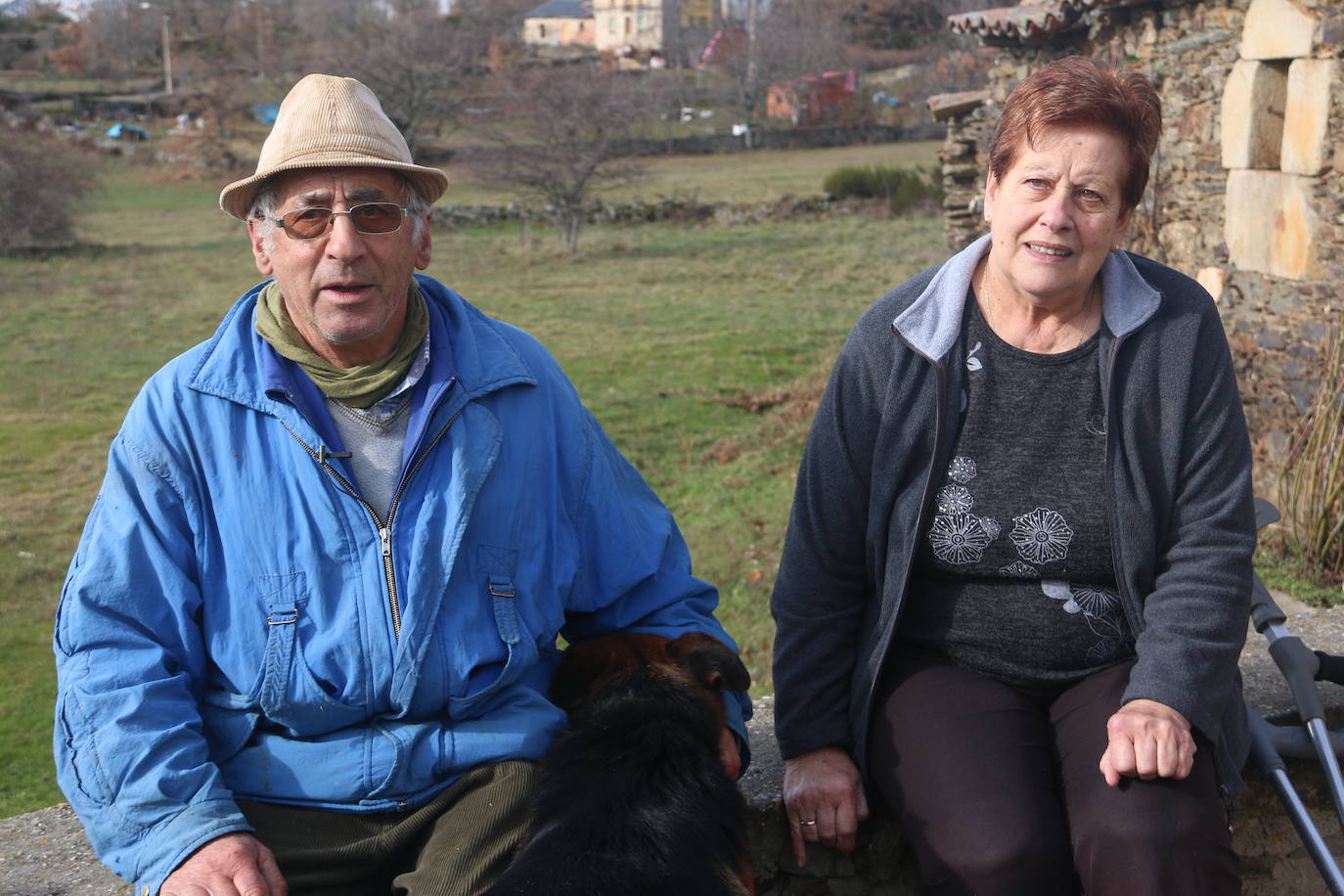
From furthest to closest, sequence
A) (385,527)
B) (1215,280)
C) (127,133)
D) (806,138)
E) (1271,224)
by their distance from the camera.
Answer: (806,138), (127,133), (1215,280), (1271,224), (385,527)

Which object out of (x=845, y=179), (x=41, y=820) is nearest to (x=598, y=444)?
(x=41, y=820)

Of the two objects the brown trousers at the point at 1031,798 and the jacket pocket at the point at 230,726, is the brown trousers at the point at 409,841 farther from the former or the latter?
the brown trousers at the point at 1031,798

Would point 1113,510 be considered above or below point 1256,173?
below

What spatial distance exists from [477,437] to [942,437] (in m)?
0.90

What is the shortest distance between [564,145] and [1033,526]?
69.0 feet

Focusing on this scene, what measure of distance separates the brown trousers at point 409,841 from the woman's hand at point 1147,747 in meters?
1.04

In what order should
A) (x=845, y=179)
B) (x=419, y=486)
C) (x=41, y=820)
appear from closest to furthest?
(x=419, y=486)
(x=41, y=820)
(x=845, y=179)

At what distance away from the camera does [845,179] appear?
88.8 ft

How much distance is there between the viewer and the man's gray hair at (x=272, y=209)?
2365mm

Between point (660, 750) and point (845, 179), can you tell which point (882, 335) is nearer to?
point (660, 750)

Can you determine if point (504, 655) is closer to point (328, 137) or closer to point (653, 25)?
point (328, 137)

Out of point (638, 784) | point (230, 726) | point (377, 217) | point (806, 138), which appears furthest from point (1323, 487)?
point (806, 138)

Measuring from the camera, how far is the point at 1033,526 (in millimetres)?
2301

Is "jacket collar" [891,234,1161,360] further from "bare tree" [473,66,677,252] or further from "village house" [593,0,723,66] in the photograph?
"village house" [593,0,723,66]
